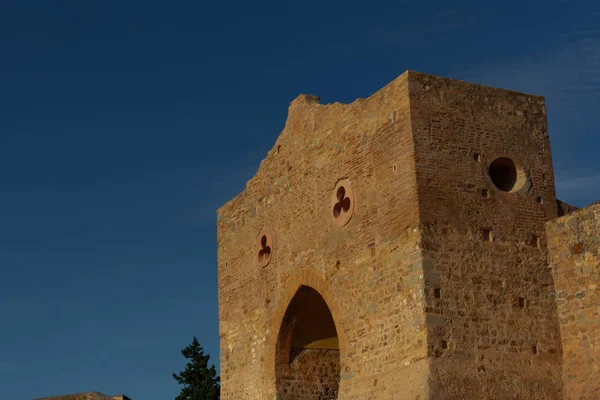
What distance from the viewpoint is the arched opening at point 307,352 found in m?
17.4

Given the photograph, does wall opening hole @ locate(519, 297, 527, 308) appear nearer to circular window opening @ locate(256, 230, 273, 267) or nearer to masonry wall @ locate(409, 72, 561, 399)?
masonry wall @ locate(409, 72, 561, 399)

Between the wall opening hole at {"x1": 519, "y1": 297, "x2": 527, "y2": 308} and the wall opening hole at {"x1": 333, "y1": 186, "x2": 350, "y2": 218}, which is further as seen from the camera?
the wall opening hole at {"x1": 333, "y1": 186, "x2": 350, "y2": 218}

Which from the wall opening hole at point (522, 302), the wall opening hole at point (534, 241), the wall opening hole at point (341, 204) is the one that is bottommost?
the wall opening hole at point (522, 302)

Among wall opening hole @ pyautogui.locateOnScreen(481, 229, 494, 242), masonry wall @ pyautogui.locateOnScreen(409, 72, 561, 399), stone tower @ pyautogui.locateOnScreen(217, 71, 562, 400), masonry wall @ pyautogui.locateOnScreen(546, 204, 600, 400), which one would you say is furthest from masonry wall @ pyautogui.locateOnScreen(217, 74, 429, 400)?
masonry wall @ pyautogui.locateOnScreen(546, 204, 600, 400)

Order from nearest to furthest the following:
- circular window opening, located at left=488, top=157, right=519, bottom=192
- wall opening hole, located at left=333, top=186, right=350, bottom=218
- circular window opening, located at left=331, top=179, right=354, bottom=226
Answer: circular window opening, located at left=488, top=157, right=519, bottom=192
circular window opening, located at left=331, top=179, right=354, bottom=226
wall opening hole, located at left=333, top=186, right=350, bottom=218

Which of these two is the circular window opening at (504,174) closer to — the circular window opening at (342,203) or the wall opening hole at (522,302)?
the wall opening hole at (522,302)

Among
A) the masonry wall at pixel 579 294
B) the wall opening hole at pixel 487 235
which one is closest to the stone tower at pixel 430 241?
the wall opening hole at pixel 487 235

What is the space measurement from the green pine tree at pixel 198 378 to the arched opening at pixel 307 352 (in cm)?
925

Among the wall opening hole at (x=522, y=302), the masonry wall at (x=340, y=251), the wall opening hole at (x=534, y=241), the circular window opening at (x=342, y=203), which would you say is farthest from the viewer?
the circular window opening at (x=342, y=203)

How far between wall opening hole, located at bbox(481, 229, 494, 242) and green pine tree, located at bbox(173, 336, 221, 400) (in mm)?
13877

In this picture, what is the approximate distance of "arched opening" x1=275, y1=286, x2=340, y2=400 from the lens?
17.4 metres

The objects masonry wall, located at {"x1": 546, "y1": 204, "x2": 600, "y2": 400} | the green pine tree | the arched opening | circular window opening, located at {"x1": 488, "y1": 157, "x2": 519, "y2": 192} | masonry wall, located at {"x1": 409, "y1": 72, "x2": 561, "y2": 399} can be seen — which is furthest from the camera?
the green pine tree

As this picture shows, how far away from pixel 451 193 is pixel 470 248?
808 mm

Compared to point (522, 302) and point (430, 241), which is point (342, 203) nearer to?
point (430, 241)
